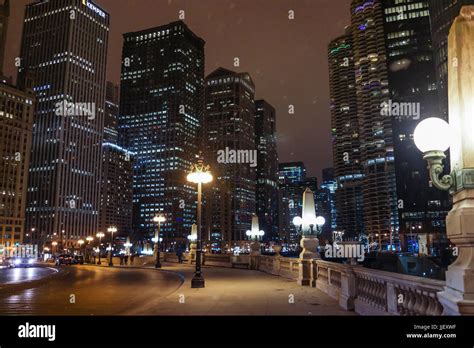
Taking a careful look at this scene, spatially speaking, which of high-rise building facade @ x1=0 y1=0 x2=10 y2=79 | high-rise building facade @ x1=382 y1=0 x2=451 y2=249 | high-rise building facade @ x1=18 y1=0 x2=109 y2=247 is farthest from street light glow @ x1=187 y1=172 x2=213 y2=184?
high-rise building facade @ x1=0 y1=0 x2=10 y2=79

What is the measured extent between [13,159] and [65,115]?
112 feet

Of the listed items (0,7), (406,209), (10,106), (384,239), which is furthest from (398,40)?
(0,7)

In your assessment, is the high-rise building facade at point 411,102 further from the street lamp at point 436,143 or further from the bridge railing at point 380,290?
the street lamp at point 436,143

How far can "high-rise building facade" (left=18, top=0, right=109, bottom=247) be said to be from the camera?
561 feet

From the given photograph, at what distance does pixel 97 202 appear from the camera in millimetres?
187375

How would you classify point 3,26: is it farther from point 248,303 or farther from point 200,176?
point 248,303

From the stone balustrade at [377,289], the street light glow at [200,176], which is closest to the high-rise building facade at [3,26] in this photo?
the street light glow at [200,176]

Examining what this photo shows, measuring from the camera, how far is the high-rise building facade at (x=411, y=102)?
4982 inches

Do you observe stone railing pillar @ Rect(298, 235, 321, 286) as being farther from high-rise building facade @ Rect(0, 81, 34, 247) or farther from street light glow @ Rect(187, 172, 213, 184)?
high-rise building facade @ Rect(0, 81, 34, 247)

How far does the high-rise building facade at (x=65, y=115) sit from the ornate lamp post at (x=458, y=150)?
578 ft
